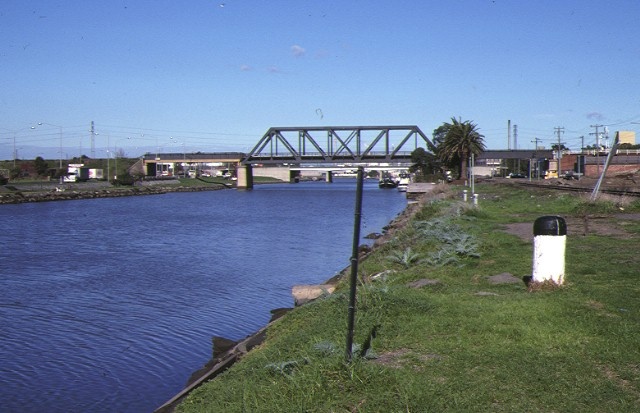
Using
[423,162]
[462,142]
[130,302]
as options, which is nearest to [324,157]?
[423,162]

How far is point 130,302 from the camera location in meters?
20.5

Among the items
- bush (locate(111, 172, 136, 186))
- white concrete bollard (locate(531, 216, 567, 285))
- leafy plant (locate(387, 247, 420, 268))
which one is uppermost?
white concrete bollard (locate(531, 216, 567, 285))

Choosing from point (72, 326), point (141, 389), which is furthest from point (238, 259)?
point (141, 389)

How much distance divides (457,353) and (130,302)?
14239 mm

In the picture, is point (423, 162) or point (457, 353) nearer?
point (457, 353)

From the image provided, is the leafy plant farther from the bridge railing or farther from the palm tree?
the bridge railing

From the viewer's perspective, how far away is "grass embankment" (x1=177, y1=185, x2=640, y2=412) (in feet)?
22.0

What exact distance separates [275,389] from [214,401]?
0.81 metres

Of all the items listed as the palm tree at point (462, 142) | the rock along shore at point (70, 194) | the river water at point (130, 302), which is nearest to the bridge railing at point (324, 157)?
the rock along shore at point (70, 194)

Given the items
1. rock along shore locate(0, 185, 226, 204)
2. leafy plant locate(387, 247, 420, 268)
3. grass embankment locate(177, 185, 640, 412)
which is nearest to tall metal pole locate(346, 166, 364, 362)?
grass embankment locate(177, 185, 640, 412)

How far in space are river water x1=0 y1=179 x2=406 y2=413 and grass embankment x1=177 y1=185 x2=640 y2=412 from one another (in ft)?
10.2

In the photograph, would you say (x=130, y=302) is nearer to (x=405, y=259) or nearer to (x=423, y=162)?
(x=405, y=259)

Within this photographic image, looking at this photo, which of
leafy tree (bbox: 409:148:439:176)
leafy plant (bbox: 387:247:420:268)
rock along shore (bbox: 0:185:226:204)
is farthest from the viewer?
leafy tree (bbox: 409:148:439:176)

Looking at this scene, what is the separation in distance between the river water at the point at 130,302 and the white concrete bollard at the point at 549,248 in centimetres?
596
